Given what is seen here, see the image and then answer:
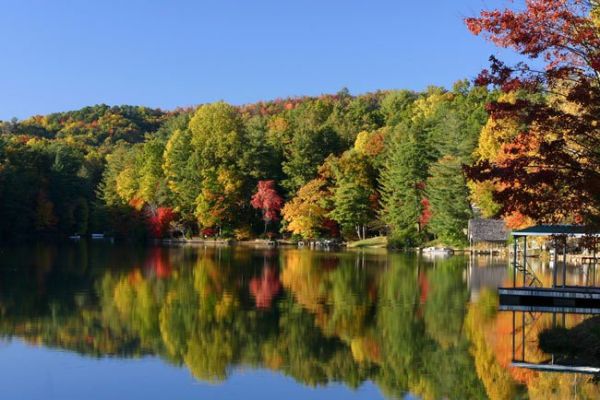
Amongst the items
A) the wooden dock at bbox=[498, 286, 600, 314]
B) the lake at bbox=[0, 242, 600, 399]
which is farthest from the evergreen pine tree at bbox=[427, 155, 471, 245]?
the wooden dock at bbox=[498, 286, 600, 314]

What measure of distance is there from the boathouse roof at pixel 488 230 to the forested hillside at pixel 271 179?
1097 mm

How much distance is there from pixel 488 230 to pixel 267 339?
1265 inches

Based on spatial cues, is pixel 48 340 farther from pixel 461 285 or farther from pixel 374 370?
pixel 461 285

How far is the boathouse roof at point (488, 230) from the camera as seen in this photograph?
45.8 metres

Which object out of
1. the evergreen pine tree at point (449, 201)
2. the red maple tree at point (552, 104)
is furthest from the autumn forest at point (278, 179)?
the red maple tree at point (552, 104)

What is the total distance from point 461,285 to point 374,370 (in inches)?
577

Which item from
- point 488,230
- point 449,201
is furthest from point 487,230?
point 449,201

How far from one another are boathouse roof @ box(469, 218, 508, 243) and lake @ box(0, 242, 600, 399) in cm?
1655

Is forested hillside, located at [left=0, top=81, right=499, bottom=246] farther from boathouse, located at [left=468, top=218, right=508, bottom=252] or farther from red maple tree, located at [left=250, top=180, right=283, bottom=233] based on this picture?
boathouse, located at [left=468, top=218, right=508, bottom=252]

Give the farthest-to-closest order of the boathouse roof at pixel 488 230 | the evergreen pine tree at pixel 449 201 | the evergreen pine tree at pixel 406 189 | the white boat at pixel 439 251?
the evergreen pine tree at pixel 406 189 < the evergreen pine tree at pixel 449 201 < the white boat at pixel 439 251 < the boathouse roof at pixel 488 230

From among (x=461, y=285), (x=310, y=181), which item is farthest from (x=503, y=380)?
(x=310, y=181)

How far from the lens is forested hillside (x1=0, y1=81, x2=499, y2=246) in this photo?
53.8 m

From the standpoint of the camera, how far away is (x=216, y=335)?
16719 millimetres

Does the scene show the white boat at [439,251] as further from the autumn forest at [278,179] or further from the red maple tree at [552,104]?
the red maple tree at [552,104]
